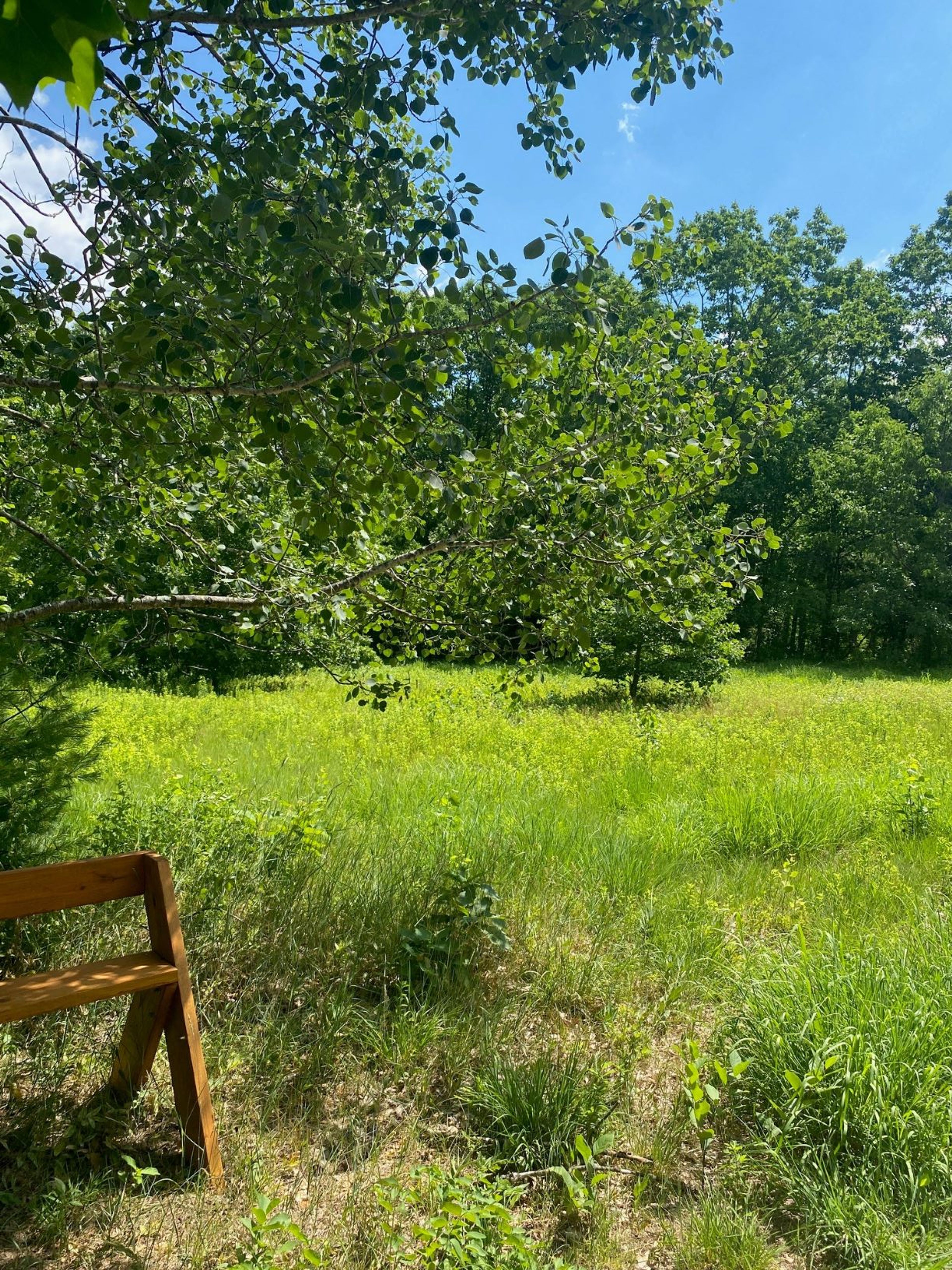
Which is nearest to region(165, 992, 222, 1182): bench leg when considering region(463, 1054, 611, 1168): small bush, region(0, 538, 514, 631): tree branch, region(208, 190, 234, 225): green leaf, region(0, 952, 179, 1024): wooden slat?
region(0, 952, 179, 1024): wooden slat

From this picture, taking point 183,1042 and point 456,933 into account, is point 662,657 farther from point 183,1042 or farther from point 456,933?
point 183,1042

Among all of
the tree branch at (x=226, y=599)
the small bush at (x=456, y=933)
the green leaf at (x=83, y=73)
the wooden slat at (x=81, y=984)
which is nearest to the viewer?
the green leaf at (x=83, y=73)

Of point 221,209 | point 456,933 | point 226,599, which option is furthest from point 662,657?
point 221,209

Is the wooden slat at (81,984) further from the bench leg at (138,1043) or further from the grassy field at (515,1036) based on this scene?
the grassy field at (515,1036)

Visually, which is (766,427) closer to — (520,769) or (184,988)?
(184,988)

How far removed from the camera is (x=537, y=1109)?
8.59 feet

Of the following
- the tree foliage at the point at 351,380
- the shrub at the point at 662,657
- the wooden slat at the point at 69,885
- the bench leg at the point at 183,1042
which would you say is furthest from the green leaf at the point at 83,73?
the shrub at the point at 662,657

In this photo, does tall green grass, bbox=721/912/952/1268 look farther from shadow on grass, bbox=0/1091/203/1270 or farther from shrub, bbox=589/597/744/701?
shrub, bbox=589/597/744/701

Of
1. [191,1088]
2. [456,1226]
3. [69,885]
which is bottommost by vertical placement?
[456,1226]

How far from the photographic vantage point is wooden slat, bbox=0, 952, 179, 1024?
2074 millimetres

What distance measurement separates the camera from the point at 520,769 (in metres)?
6.95

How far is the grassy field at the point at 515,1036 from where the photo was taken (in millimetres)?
2182

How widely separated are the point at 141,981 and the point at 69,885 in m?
0.37

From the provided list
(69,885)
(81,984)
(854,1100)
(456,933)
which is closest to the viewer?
(81,984)
